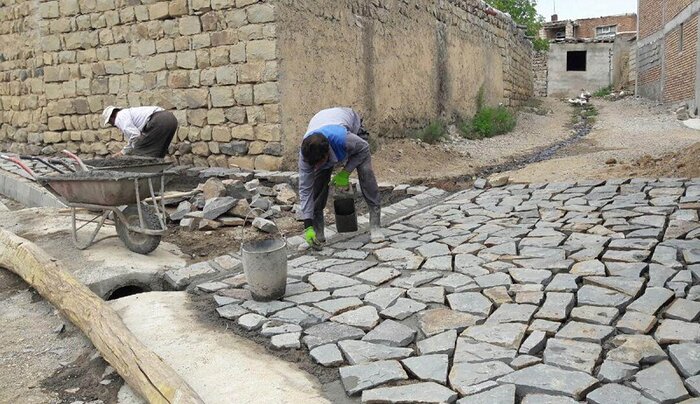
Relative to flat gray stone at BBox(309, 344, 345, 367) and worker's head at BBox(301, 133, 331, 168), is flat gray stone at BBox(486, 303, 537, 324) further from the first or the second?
worker's head at BBox(301, 133, 331, 168)

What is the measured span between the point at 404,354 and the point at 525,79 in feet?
61.0

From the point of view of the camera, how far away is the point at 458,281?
3961mm

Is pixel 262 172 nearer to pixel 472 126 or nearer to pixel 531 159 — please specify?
pixel 531 159

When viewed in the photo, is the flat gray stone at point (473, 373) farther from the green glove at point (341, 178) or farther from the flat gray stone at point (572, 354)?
the green glove at point (341, 178)

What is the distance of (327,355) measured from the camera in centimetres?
303

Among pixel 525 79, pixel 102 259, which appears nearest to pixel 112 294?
pixel 102 259

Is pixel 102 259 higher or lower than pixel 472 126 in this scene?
lower

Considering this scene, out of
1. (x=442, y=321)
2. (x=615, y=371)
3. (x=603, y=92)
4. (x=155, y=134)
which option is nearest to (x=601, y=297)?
(x=615, y=371)

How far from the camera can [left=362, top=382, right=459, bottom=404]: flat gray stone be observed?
2523 mm

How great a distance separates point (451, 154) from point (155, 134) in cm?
540

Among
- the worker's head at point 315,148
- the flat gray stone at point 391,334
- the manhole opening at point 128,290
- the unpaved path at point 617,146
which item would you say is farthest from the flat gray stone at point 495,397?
the unpaved path at point 617,146

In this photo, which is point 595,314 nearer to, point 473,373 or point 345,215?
point 473,373

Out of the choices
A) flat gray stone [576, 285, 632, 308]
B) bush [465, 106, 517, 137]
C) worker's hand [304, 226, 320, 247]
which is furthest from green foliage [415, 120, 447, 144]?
flat gray stone [576, 285, 632, 308]

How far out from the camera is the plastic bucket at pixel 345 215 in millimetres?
5387
